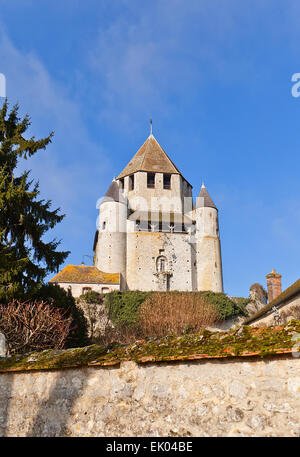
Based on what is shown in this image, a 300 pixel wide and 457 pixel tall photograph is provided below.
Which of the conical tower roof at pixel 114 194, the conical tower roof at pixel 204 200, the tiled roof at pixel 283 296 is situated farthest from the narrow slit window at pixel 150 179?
the tiled roof at pixel 283 296

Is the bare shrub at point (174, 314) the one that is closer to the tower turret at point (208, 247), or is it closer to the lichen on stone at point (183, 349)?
the tower turret at point (208, 247)

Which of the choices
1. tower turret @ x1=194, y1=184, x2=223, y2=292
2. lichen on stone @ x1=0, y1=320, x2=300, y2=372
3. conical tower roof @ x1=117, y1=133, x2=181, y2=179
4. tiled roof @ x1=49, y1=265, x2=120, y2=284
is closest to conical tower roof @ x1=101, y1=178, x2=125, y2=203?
conical tower roof @ x1=117, y1=133, x2=181, y2=179

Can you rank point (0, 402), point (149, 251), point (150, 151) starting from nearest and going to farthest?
point (0, 402) → point (149, 251) → point (150, 151)

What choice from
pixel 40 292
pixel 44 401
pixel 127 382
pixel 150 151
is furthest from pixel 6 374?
pixel 150 151

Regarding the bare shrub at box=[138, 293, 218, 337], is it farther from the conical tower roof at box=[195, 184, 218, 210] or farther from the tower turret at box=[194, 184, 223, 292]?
the conical tower roof at box=[195, 184, 218, 210]

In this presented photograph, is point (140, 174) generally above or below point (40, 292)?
above

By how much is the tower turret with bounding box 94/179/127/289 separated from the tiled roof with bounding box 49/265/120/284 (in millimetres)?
1151

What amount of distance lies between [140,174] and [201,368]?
143 ft

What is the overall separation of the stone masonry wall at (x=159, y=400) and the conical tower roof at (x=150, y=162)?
4297 cm

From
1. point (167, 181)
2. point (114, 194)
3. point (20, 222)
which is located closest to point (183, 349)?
point (20, 222)

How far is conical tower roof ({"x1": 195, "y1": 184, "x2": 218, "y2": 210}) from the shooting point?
47.3 m

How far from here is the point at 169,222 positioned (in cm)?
4584
